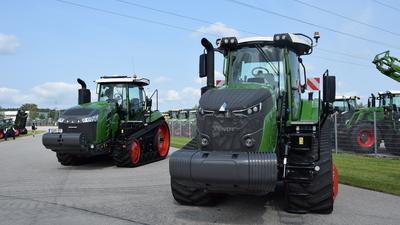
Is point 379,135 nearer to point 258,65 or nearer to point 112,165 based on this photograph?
point 112,165

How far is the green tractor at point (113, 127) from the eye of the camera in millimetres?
12539

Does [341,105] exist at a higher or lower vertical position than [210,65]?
higher

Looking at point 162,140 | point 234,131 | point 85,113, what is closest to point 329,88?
point 234,131

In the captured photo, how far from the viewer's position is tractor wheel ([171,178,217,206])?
24.1ft

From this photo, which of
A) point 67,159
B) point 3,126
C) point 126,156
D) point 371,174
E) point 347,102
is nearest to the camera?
point 371,174

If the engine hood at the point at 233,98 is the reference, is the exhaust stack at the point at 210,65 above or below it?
above

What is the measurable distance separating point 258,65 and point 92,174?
6326mm

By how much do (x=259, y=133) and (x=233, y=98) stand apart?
617mm

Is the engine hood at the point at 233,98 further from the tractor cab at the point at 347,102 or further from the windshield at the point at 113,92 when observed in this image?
the tractor cab at the point at 347,102

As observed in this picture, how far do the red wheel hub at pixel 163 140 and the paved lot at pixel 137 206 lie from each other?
15.6 ft

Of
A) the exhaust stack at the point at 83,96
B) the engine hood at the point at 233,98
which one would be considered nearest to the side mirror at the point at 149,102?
the exhaust stack at the point at 83,96

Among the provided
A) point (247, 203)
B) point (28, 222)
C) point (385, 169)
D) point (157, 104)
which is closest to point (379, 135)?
point (385, 169)

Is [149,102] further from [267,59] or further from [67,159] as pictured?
[267,59]

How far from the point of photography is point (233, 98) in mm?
6516
